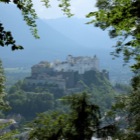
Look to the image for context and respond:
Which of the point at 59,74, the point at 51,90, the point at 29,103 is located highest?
the point at 59,74

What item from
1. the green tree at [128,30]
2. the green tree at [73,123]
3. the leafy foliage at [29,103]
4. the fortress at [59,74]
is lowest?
the leafy foliage at [29,103]

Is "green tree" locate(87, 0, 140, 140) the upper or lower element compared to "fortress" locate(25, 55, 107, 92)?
lower

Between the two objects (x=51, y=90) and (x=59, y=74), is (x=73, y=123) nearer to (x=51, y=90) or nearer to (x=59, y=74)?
(x=51, y=90)

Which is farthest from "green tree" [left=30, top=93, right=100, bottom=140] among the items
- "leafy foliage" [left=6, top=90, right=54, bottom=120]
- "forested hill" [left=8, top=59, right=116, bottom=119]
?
"leafy foliage" [left=6, top=90, right=54, bottom=120]

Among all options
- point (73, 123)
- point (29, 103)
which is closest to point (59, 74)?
point (29, 103)

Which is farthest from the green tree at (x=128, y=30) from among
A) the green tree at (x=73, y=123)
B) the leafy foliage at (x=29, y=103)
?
the leafy foliage at (x=29, y=103)

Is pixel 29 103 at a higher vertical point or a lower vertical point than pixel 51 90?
lower

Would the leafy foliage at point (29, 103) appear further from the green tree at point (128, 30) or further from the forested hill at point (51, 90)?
the green tree at point (128, 30)

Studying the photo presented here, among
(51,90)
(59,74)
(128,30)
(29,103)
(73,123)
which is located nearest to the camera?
(128,30)

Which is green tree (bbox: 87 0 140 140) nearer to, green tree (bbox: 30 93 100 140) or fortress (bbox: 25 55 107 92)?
green tree (bbox: 30 93 100 140)

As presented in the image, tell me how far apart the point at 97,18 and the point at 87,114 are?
5240 millimetres

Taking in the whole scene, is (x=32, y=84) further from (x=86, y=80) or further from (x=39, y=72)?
(x=86, y=80)

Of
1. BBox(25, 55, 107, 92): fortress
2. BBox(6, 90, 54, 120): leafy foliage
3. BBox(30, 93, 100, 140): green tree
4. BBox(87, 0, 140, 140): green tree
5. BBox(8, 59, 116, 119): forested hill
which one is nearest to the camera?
BBox(87, 0, 140, 140): green tree

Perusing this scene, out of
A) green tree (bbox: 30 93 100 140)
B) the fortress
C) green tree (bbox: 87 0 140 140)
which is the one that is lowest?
green tree (bbox: 30 93 100 140)
